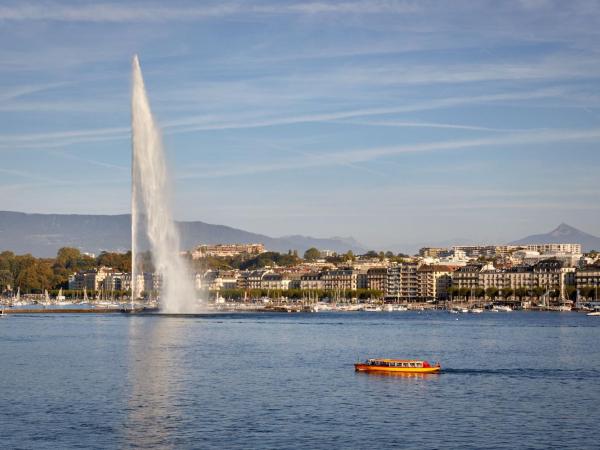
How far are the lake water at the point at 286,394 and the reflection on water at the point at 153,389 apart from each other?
0.06 metres

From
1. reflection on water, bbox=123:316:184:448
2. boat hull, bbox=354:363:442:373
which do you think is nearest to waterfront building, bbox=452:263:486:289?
reflection on water, bbox=123:316:184:448

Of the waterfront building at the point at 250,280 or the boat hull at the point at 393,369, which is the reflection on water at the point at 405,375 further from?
the waterfront building at the point at 250,280

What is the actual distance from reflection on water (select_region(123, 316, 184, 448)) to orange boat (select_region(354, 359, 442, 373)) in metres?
6.08

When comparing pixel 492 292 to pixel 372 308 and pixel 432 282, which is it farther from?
pixel 372 308

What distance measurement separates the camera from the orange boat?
116 ft

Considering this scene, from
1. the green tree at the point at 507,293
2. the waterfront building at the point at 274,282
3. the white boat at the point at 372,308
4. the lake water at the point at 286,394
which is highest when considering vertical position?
the waterfront building at the point at 274,282

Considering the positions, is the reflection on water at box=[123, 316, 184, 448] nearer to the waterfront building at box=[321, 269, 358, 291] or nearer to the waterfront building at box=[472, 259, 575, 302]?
the waterfront building at box=[472, 259, 575, 302]

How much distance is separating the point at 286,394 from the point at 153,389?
379cm

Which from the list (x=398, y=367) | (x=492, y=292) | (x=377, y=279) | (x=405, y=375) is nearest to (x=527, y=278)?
(x=492, y=292)

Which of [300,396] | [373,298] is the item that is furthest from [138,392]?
[373,298]

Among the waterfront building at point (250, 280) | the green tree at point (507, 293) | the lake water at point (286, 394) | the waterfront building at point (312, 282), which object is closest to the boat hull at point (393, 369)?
the lake water at point (286, 394)

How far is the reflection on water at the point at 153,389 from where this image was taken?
76.7ft

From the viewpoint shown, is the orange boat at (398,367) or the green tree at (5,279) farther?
the green tree at (5,279)

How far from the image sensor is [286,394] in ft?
96.4
